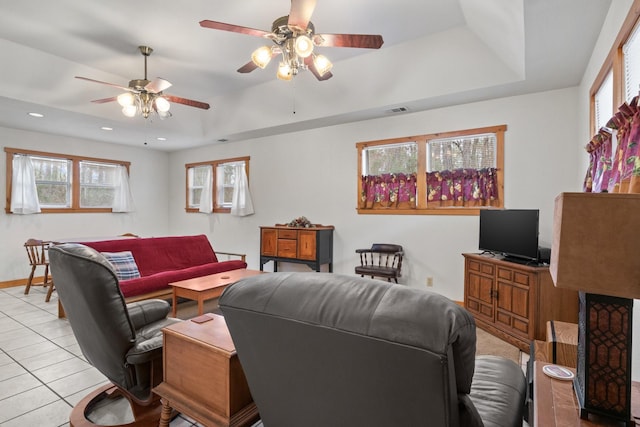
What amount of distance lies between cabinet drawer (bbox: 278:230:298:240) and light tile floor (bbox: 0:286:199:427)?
2837 millimetres

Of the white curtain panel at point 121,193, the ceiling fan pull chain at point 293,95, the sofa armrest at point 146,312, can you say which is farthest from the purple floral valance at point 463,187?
the white curtain panel at point 121,193

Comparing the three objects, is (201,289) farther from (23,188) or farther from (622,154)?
(23,188)

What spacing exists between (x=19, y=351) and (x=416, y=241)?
4.31 metres

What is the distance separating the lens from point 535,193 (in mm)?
3738

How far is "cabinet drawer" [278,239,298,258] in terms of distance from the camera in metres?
5.14

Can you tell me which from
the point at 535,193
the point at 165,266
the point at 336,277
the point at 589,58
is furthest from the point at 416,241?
the point at 336,277

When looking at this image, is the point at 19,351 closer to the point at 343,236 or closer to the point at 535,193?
the point at 343,236

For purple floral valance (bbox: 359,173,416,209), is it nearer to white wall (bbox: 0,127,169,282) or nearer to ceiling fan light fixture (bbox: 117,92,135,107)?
ceiling fan light fixture (bbox: 117,92,135,107)

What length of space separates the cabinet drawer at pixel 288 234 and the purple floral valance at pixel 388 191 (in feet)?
3.58

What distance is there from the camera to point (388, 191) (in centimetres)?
473

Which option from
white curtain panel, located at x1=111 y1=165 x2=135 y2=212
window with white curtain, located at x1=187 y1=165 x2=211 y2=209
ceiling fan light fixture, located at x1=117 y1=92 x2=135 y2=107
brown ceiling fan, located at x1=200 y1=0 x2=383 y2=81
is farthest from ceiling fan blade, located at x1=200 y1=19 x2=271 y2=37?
white curtain panel, located at x1=111 y1=165 x2=135 y2=212

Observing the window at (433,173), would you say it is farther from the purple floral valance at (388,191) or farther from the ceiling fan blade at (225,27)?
the ceiling fan blade at (225,27)

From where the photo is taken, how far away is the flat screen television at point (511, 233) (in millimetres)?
3041

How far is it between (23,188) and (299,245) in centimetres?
470
